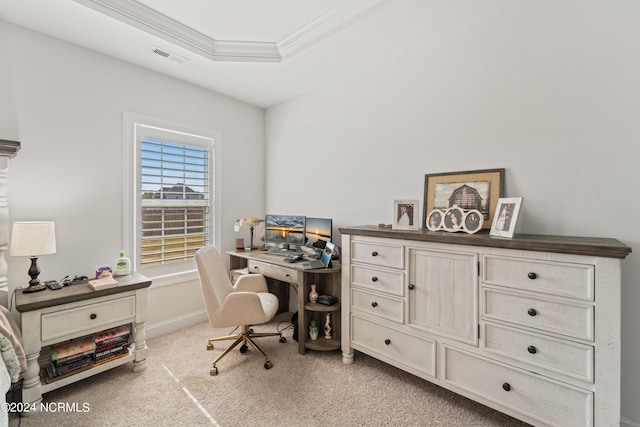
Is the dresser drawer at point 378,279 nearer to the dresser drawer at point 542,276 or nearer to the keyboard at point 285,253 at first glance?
the dresser drawer at point 542,276

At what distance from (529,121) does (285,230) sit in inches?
94.6

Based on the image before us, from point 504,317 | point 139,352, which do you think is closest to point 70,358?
point 139,352

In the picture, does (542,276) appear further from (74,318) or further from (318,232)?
(74,318)

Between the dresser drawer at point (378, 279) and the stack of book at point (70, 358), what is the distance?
82.6 inches

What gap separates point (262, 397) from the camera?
1931mm

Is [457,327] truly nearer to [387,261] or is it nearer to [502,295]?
[502,295]

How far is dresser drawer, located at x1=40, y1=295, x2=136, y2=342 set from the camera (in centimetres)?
187

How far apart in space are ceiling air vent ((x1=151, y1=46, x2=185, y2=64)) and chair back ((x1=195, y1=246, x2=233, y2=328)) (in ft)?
5.84

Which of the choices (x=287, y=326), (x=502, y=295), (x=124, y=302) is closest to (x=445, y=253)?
(x=502, y=295)

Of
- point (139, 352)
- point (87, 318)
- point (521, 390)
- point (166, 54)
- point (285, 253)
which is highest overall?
point (166, 54)

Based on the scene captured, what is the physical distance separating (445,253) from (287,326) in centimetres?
203

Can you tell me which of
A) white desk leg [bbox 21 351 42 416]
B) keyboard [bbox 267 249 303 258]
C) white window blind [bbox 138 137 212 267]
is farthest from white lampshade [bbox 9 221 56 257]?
keyboard [bbox 267 249 303 258]

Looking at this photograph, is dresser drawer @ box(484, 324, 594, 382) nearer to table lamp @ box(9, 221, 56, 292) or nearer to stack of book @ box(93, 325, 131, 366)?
stack of book @ box(93, 325, 131, 366)

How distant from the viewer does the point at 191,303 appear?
3.13m
